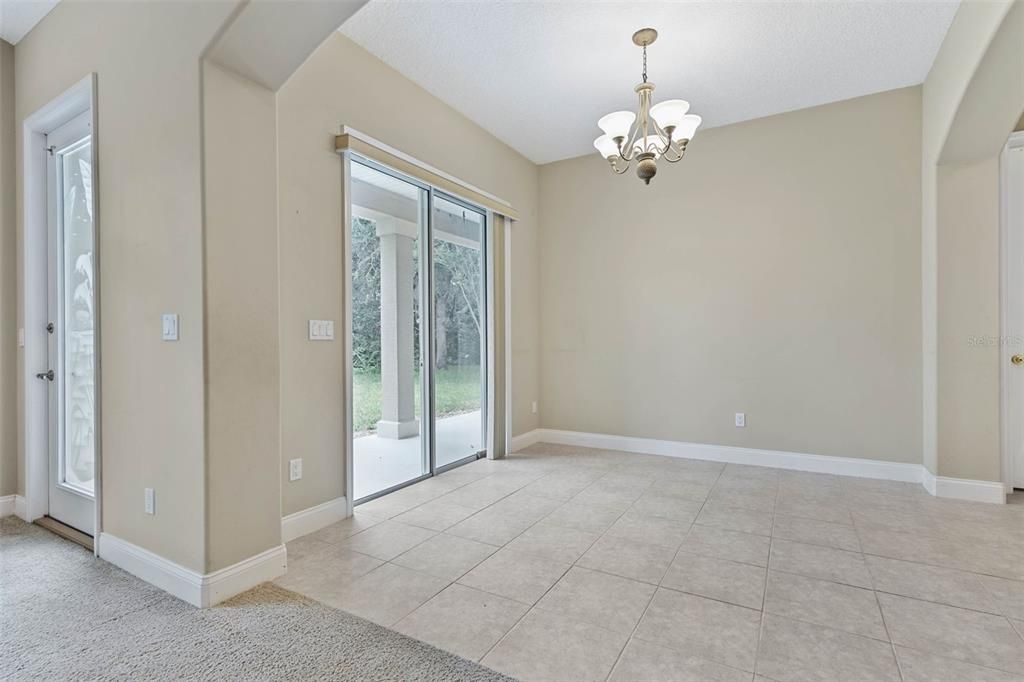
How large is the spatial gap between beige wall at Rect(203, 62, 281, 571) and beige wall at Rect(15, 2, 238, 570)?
0.16 ft

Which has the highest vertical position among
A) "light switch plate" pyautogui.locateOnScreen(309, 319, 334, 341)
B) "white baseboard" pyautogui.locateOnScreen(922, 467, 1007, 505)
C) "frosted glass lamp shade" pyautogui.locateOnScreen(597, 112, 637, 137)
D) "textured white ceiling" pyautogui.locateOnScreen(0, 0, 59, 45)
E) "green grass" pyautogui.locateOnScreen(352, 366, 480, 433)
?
"textured white ceiling" pyautogui.locateOnScreen(0, 0, 59, 45)

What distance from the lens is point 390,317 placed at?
3812 millimetres

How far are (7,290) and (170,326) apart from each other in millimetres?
1923

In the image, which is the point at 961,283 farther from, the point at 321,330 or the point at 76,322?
the point at 76,322

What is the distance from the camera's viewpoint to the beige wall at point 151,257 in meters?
2.01

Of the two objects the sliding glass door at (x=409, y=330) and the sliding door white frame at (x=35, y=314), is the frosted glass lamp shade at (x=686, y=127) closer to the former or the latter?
the sliding glass door at (x=409, y=330)

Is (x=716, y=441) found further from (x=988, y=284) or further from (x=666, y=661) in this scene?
(x=666, y=661)

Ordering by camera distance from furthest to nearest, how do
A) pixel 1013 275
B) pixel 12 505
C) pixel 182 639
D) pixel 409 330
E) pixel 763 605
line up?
pixel 409 330 → pixel 1013 275 → pixel 12 505 → pixel 763 605 → pixel 182 639

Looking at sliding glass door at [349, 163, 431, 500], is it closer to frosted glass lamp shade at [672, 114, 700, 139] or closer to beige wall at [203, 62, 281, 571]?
beige wall at [203, 62, 281, 571]

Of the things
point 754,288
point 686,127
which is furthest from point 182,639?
point 754,288

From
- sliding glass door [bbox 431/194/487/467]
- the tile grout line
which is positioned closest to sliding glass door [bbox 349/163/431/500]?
sliding glass door [bbox 431/194/487/467]

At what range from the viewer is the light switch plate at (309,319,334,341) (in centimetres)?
284

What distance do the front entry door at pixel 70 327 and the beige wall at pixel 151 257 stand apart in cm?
46

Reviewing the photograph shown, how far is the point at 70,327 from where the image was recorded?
288cm
